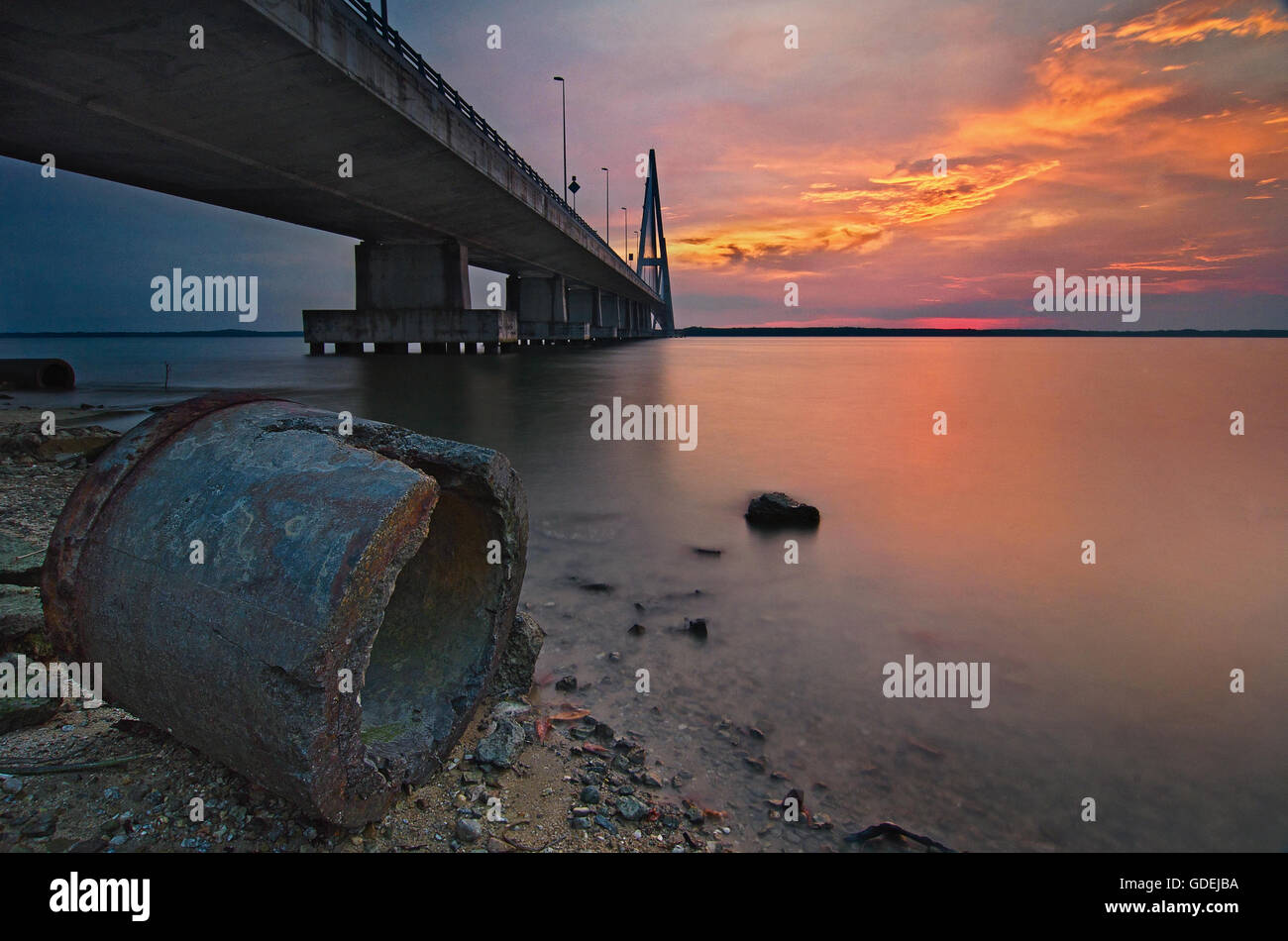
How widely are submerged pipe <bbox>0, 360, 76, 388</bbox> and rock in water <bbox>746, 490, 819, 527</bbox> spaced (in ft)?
83.3

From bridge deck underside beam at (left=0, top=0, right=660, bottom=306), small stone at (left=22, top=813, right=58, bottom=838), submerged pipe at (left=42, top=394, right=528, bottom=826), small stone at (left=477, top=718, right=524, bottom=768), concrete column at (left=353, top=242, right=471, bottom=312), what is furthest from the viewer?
concrete column at (left=353, top=242, right=471, bottom=312)

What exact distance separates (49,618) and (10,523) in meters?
4.00

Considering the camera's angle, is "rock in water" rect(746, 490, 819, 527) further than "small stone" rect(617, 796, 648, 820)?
Yes

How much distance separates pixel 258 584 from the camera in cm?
207

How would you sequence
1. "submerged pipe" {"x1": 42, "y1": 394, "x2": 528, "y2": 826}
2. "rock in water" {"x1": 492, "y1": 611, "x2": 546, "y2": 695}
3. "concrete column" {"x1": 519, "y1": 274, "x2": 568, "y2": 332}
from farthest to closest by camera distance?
1. "concrete column" {"x1": 519, "y1": 274, "x2": 568, "y2": 332}
2. "rock in water" {"x1": 492, "y1": 611, "x2": 546, "y2": 695}
3. "submerged pipe" {"x1": 42, "y1": 394, "x2": 528, "y2": 826}

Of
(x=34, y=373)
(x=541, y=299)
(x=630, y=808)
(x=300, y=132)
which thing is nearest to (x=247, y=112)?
(x=300, y=132)

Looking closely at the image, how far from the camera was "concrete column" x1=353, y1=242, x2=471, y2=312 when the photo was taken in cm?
3716

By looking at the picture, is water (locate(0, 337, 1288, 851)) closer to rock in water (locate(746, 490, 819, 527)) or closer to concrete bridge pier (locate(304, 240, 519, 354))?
rock in water (locate(746, 490, 819, 527))

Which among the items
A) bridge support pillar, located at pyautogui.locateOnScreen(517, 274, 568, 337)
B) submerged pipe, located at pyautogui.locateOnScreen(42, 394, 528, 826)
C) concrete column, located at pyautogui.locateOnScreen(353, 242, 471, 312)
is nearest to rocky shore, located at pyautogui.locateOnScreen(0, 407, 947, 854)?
submerged pipe, located at pyautogui.locateOnScreen(42, 394, 528, 826)

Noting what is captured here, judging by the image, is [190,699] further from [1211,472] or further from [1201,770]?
[1211,472]

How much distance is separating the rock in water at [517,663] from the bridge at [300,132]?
13.4m

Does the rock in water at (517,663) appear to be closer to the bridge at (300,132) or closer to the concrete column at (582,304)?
the bridge at (300,132)
